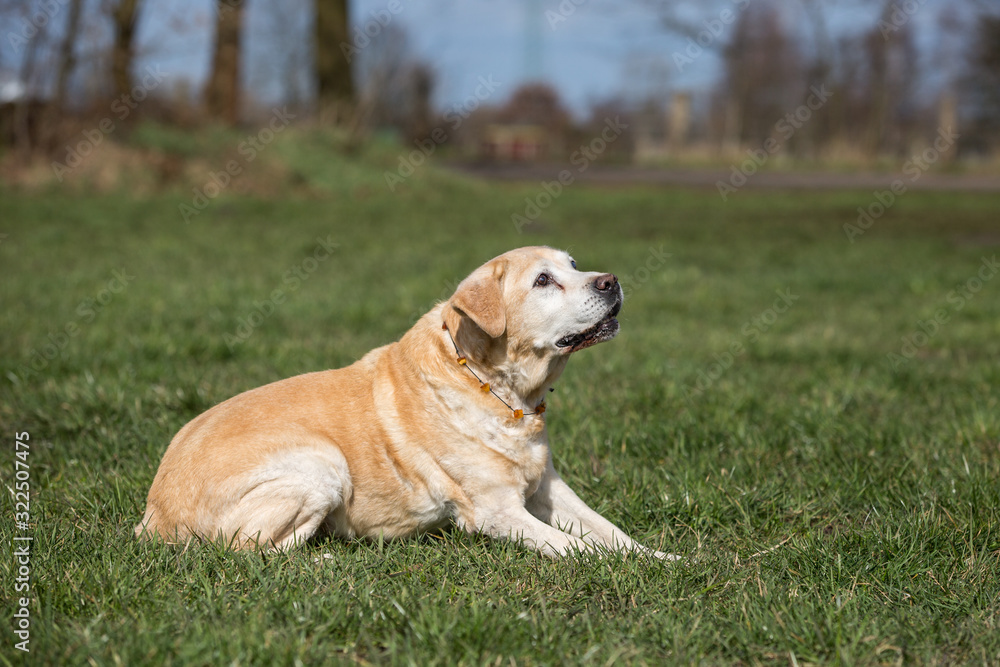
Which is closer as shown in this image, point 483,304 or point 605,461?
point 483,304

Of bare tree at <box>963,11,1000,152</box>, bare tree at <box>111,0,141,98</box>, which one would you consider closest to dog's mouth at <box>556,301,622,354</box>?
bare tree at <box>111,0,141,98</box>

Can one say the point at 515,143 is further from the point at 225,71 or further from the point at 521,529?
the point at 521,529

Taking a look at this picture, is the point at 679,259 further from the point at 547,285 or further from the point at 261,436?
the point at 261,436

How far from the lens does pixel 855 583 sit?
327 centimetres

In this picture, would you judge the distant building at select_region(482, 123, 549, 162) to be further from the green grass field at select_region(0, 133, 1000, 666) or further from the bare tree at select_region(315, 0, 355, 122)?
the green grass field at select_region(0, 133, 1000, 666)

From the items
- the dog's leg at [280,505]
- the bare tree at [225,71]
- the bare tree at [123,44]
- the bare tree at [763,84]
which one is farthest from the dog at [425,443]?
the bare tree at [763,84]

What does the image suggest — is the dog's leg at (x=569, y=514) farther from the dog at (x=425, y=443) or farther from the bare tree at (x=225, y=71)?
the bare tree at (x=225, y=71)

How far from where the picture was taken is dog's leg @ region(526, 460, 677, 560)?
3729mm

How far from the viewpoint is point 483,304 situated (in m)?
3.66

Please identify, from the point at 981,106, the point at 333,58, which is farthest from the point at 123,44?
the point at 981,106

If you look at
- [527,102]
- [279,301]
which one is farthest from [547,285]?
[527,102]

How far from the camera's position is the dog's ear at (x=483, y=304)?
3.63 metres

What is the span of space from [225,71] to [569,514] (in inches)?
739

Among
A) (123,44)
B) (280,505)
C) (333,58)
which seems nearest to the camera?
(280,505)
